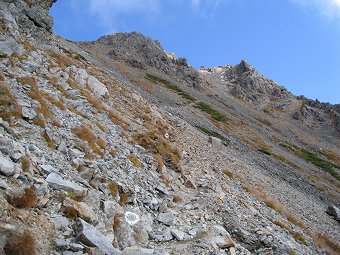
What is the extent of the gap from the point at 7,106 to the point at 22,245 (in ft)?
31.2

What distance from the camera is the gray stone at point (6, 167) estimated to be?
12.1 m

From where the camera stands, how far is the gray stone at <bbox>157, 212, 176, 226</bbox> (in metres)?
16.9

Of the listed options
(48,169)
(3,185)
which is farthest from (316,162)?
(3,185)

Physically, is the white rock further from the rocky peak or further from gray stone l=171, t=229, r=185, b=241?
gray stone l=171, t=229, r=185, b=241

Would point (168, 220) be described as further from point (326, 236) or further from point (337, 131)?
point (337, 131)

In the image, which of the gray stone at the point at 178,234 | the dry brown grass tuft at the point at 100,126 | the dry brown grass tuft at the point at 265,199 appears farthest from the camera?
the dry brown grass tuft at the point at 265,199

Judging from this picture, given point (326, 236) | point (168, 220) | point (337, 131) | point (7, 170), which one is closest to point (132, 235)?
point (168, 220)

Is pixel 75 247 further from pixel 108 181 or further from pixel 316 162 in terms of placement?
pixel 316 162

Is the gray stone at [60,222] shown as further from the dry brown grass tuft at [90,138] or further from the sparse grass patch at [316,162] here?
the sparse grass patch at [316,162]

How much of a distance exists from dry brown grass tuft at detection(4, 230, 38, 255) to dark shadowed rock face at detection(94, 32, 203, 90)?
394 feet

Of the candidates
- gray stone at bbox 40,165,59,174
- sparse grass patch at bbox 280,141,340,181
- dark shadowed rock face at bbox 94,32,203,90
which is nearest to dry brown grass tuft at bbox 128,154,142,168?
gray stone at bbox 40,165,59,174

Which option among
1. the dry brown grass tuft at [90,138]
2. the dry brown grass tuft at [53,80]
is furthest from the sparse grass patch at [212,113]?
the dry brown grass tuft at [90,138]

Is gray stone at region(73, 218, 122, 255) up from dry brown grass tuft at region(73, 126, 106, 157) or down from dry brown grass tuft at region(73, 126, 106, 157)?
down

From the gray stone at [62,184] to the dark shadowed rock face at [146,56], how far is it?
116010mm
